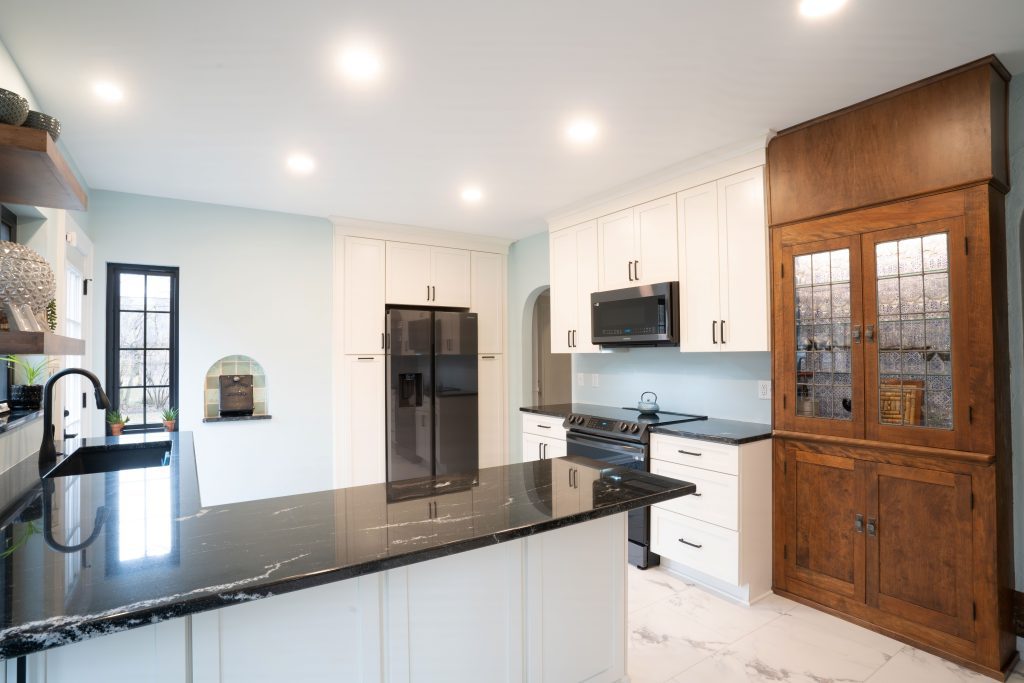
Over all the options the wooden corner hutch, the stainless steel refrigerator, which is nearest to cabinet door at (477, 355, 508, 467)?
the stainless steel refrigerator

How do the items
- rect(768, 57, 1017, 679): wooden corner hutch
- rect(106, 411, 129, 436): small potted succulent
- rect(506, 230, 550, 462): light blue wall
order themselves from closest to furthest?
rect(768, 57, 1017, 679): wooden corner hutch < rect(106, 411, 129, 436): small potted succulent < rect(506, 230, 550, 462): light blue wall

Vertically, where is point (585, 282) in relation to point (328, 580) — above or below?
above

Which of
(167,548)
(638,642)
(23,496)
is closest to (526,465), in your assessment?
(167,548)

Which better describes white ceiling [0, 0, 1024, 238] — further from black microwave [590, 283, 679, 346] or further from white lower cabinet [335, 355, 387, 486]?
white lower cabinet [335, 355, 387, 486]

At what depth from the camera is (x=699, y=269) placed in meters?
3.24

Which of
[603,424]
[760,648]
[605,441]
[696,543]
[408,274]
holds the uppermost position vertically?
[408,274]

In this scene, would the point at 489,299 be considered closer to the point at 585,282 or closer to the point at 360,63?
the point at 585,282

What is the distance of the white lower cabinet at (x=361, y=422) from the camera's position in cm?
445

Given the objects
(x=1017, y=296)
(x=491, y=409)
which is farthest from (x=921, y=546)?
(x=491, y=409)

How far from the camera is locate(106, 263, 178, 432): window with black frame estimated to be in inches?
148

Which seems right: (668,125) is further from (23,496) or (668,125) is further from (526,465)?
(23,496)

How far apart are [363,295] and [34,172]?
3.24 m

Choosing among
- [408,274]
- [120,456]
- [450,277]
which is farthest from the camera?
[450,277]

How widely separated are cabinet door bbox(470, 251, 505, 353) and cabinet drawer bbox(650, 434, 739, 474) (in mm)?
2375
